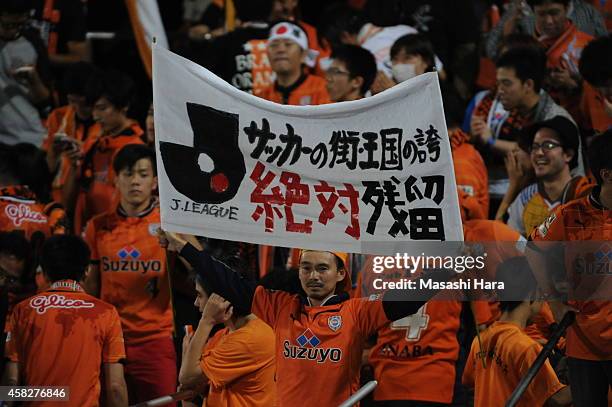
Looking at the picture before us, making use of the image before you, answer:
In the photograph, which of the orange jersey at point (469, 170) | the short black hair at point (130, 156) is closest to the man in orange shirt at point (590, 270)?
the orange jersey at point (469, 170)

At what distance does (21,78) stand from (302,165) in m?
4.65

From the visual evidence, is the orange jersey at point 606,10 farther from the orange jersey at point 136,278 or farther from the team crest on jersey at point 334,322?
the team crest on jersey at point 334,322

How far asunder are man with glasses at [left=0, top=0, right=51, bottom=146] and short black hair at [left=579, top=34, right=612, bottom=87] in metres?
4.46

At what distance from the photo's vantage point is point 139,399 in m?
7.63

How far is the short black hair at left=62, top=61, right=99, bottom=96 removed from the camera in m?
9.49

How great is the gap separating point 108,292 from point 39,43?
314 cm

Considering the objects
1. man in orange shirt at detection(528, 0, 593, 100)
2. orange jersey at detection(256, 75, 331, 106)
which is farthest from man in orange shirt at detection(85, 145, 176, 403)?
man in orange shirt at detection(528, 0, 593, 100)

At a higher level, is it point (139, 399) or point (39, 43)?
point (39, 43)

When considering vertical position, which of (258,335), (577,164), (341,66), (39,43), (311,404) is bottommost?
(311,404)

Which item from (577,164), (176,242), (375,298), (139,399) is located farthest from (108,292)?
(577,164)

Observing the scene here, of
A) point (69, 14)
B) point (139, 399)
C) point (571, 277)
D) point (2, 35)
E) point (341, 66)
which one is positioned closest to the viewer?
point (571, 277)

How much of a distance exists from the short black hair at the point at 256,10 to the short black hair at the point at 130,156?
9.21 feet

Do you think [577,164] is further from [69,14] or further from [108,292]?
[69,14]

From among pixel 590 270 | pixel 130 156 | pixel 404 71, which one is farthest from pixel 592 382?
pixel 404 71
